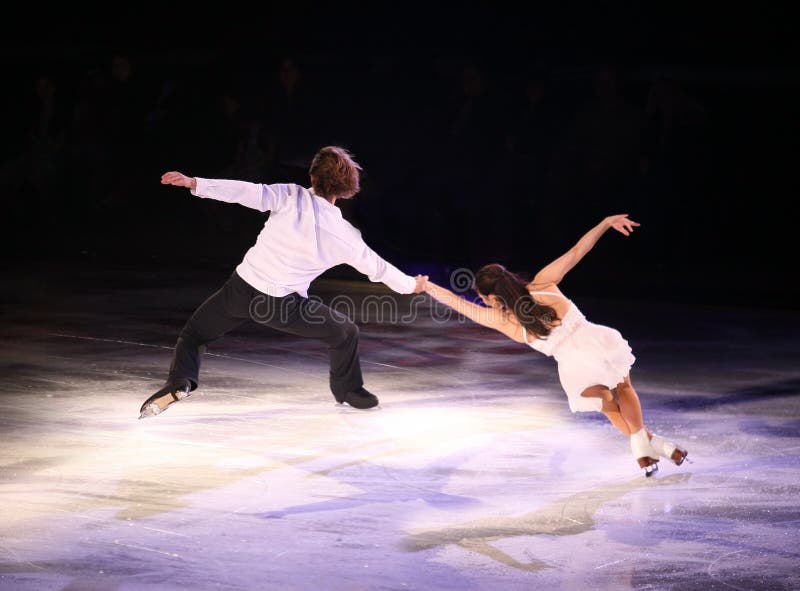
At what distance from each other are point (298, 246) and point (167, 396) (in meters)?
1.20

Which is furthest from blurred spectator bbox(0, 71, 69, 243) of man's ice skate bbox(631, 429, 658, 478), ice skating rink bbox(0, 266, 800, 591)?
man's ice skate bbox(631, 429, 658, 478)

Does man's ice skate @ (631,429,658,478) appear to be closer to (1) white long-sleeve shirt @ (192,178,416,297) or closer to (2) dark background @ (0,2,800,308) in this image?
(1) white long-sleeve shirt @ (192,178,416,297)

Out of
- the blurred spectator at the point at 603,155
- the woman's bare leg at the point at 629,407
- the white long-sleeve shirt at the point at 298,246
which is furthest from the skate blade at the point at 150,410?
the blurred spectator at the point at 603,155

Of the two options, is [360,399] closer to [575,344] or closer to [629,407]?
[575,344]

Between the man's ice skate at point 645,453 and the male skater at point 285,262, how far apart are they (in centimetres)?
154

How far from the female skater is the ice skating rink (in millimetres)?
237

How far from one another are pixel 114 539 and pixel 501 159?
9.69m

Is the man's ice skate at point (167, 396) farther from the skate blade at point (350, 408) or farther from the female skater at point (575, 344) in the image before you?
the female skater at point (575, 344)

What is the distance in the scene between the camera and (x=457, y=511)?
591cm

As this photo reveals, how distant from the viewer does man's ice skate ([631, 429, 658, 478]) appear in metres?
6.48

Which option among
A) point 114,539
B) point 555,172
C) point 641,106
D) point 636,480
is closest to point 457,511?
point 636,480

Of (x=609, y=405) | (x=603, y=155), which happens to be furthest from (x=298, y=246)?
(x=603, y=155)

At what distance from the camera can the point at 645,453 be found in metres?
6.48

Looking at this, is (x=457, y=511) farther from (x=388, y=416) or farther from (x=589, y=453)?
(x=388, y=416)
